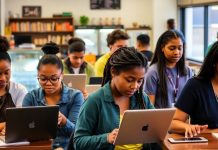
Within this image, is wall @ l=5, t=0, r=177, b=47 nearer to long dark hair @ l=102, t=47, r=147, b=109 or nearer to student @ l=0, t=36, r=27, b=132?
student @ l=0, t=36, r=27, b=132

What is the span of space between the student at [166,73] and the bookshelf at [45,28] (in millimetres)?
7328

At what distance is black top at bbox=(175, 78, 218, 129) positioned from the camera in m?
2.68

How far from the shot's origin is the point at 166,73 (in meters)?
3.57

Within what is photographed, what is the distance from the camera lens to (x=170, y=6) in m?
10.3

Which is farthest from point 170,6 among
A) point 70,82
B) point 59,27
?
point 70,82

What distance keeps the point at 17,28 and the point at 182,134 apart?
886 centimetres

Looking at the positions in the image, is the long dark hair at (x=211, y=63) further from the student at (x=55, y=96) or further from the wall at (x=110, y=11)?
the wall at (x=110, y=11)

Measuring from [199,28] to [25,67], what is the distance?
4.10 metres

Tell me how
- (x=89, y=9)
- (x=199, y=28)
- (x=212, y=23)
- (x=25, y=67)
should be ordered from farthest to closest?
(x=89, y=9) → (x=199, y=28) → (x=212, y=23) → (x=25, y=67)

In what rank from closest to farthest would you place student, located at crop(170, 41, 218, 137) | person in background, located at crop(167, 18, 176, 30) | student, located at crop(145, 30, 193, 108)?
student, located at crop(170, 41, 218, 137), student, located at crop(145, 30, 193, 108), person in background, located at crop(167, 18, 176, 30)

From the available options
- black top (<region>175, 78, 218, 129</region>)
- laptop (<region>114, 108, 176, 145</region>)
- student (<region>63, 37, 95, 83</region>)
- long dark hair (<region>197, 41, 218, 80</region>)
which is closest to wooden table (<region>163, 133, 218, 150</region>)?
laptop (<region>114, 108, 176, 145</region>)

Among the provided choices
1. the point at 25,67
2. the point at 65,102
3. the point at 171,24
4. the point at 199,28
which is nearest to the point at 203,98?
the point at 65,102

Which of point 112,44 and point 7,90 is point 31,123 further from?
point 112,44

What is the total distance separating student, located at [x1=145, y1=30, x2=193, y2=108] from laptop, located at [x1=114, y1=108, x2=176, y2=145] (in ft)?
4.22
